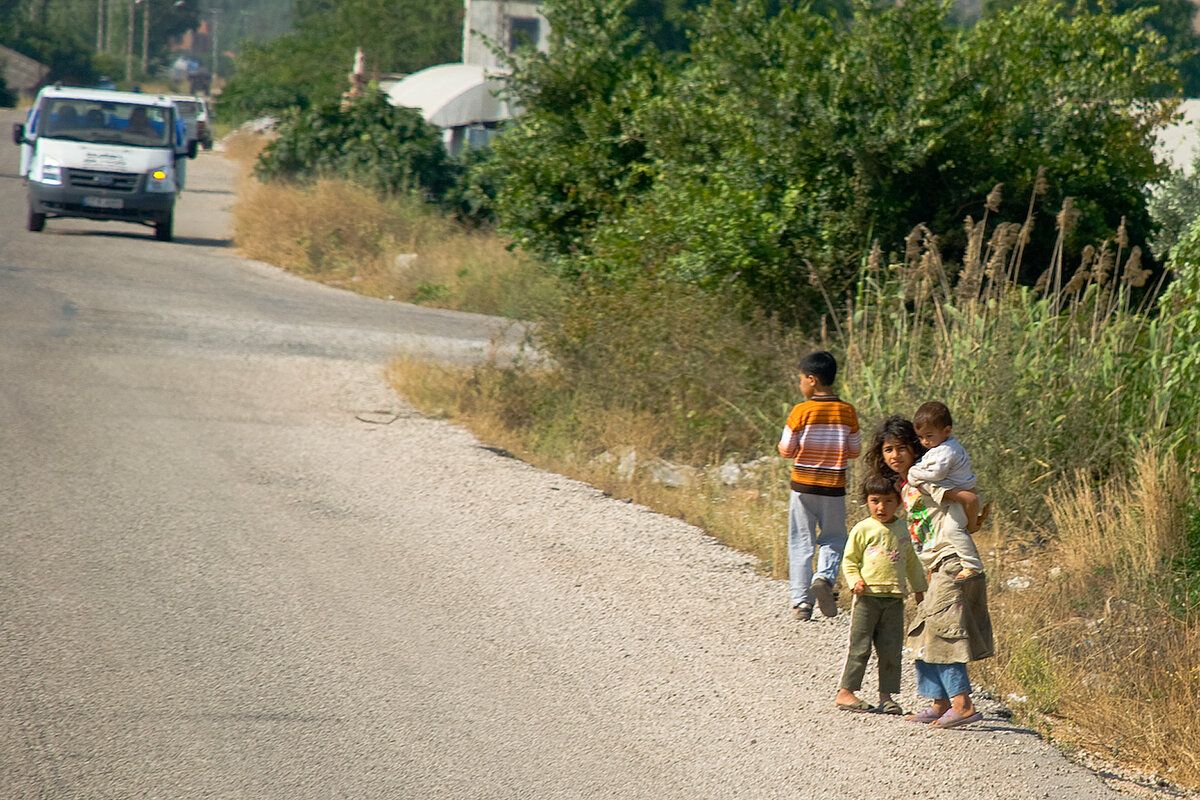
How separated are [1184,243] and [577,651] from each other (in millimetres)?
3594

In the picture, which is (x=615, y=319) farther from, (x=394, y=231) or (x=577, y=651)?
(x=394, y=231)

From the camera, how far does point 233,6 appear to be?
610 feet

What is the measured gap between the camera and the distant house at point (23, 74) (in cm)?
7344

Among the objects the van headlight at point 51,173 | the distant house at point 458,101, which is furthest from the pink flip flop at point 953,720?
the distant house at point 458,101

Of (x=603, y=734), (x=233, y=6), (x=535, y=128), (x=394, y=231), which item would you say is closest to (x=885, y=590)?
(x=603, y=734)

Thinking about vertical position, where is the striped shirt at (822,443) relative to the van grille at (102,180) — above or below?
below

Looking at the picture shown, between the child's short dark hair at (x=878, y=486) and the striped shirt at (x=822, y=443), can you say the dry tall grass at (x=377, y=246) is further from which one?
the child's short dark hair at (x=878, y=486)

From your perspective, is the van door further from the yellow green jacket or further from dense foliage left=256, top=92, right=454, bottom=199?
the yellow green jacket

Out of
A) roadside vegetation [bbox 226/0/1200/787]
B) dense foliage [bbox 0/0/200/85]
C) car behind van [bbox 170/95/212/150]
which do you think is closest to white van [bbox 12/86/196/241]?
roadside vegetation [bbox 226/0/1200/787]

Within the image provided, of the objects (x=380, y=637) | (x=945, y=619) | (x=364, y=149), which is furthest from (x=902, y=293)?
(x=364, y=149)

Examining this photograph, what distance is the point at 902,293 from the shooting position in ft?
25.8

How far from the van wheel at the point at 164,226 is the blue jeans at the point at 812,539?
56.6 ft

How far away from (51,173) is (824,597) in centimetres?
1726

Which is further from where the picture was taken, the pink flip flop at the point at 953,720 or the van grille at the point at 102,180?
the van grille at the point at 102,180
